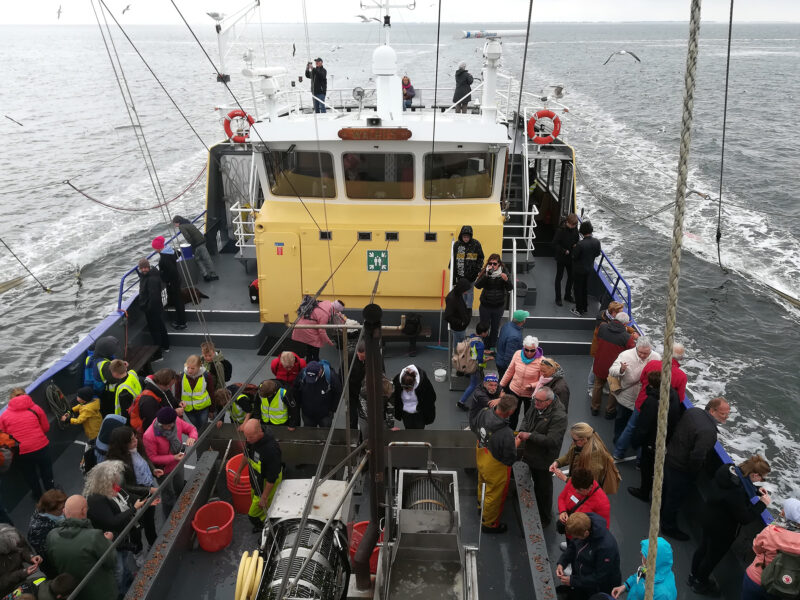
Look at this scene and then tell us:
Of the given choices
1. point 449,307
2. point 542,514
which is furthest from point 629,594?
point 449,307

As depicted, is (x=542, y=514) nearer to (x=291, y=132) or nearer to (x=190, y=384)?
(x=190, y=384)

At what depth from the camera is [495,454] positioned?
206 inches

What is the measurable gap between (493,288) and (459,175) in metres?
1.97

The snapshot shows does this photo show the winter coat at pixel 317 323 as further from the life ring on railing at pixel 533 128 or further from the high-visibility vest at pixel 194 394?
the life ring on railing at pixel 533 128

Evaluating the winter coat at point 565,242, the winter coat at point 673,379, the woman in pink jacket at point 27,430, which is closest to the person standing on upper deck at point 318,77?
the winter coat at point 565,242

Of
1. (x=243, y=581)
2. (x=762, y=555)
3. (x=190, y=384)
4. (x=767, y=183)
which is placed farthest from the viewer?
(x=767, y=183)

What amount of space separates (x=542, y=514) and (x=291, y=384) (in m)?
2.99

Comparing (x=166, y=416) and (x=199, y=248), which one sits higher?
(x=199, y=248)

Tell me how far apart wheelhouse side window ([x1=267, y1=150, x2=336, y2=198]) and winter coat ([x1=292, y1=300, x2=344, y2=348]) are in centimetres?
201

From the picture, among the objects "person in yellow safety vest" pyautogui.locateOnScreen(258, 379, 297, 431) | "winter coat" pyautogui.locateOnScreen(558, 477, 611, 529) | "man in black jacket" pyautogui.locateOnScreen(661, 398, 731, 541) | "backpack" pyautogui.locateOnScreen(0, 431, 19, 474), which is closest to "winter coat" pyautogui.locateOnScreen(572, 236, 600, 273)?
"man in black jacket" pyautogui.locateOnScreen(661, 398, 731, 541)

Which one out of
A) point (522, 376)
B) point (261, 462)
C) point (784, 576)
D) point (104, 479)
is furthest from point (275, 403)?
point (784, 576)

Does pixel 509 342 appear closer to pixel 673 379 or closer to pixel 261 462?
pixel 673 379

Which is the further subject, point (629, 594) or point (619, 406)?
point (619, 406)

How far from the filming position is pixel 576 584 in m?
4.72
